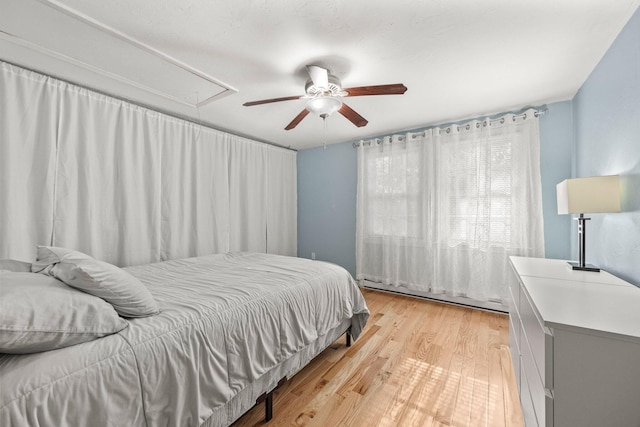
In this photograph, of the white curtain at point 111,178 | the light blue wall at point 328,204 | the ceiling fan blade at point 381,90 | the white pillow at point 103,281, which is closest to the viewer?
the white pillow at point 103,281

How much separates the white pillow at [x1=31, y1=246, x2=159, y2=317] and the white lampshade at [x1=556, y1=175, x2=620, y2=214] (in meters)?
2.57

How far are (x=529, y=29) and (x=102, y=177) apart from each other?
369 cm

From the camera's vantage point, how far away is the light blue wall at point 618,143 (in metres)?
1.49

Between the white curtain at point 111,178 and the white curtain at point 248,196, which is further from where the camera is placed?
the white curtain at point 248,196

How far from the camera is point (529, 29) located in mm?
1664

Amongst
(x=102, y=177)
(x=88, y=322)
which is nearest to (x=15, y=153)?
(x=102, y=177)

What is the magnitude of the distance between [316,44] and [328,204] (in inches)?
118

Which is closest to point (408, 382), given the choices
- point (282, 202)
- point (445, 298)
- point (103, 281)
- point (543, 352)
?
point (543, 352)

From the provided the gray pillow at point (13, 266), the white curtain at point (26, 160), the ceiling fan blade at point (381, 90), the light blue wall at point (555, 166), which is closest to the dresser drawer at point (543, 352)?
the ceiling fan blade at point (381, 90)

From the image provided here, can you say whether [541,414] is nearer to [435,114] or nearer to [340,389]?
[340,389]

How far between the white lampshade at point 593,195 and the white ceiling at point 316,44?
0.98 metres

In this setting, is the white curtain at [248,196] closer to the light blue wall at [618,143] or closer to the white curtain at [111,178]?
the white curtain at [111,178]

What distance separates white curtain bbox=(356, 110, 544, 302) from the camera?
9.59 feet

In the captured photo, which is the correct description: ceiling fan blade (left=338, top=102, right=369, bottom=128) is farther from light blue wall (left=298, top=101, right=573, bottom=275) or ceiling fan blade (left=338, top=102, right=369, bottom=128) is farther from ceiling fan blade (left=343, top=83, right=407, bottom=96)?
light blue wall (left=298, top=101, right=573, bottom=275)
